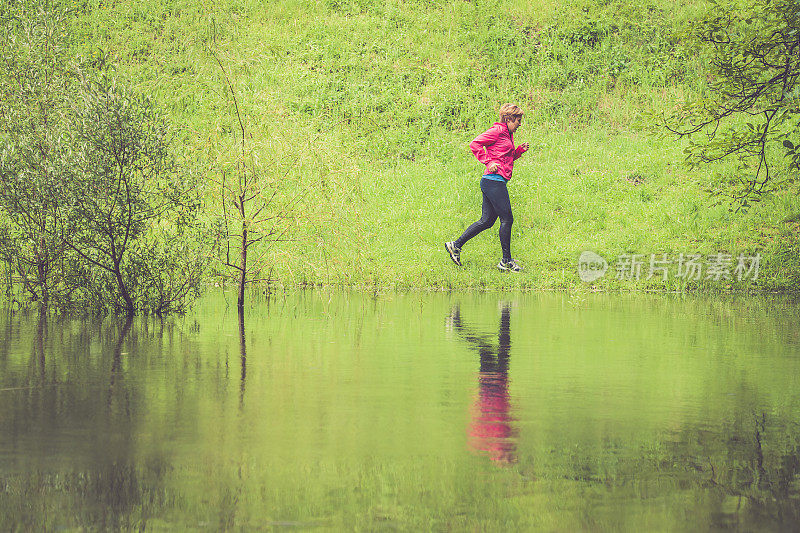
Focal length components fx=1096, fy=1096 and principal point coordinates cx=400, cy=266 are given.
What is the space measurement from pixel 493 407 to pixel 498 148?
11.1 metres

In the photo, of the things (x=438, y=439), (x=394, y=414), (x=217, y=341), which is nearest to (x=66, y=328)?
(x=217, y=341)

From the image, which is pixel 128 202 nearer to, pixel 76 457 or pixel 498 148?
pixel 498 148

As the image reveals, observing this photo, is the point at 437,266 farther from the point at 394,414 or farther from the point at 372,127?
the point at 394,414

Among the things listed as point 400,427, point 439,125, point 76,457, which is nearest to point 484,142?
point 439,125

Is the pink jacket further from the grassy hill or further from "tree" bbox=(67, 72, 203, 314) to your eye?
"tree" bbox=(67, 72, 203, 314)

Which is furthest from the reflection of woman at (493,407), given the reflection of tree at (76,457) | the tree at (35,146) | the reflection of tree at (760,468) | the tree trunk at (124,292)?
the tree at (35,146)

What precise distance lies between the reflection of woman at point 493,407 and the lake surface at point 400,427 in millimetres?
28

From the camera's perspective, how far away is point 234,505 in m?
5.48

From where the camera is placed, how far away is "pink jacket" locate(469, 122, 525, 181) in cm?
1873

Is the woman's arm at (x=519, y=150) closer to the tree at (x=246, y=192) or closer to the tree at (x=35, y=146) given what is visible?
the tree at (x=246, y=192)

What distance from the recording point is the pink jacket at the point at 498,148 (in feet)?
61.5

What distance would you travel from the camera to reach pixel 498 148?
1881cm

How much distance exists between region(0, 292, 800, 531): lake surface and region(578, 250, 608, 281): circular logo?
21.2ft

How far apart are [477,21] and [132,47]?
11.5 meters
